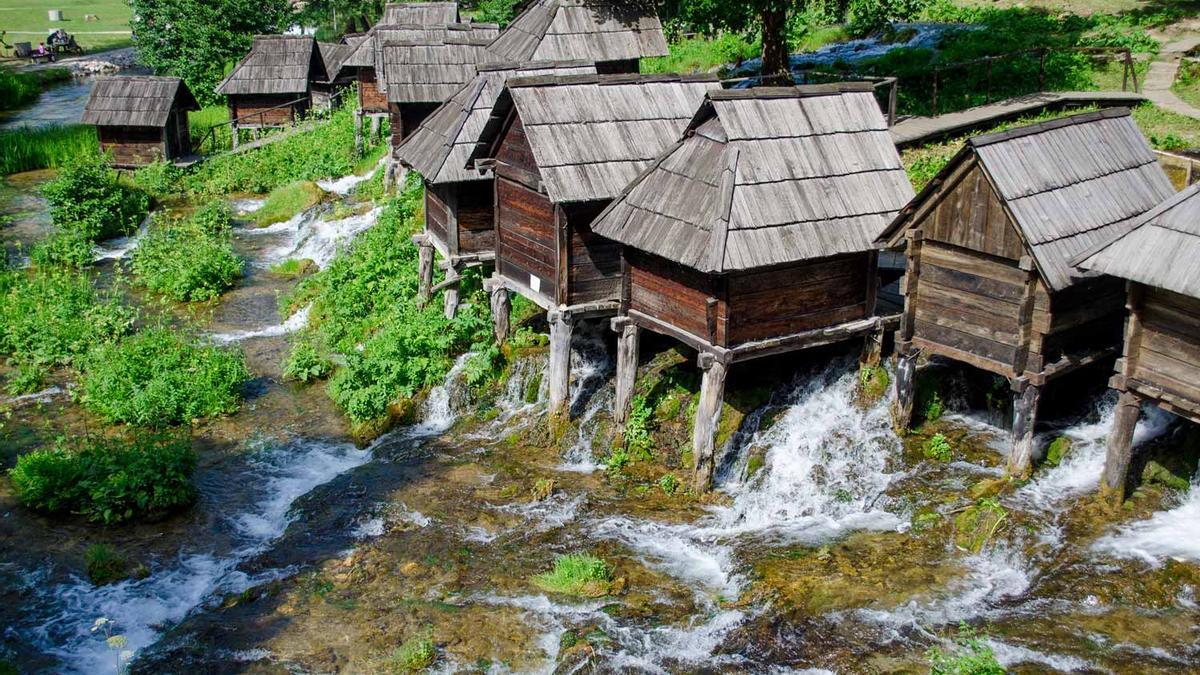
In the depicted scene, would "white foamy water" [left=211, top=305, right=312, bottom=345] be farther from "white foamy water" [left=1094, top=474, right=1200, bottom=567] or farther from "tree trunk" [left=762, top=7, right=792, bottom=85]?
"white foamy water" [left=1094, top=474, right=1200, bottom=567]

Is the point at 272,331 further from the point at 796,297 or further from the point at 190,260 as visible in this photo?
the point at 796,297

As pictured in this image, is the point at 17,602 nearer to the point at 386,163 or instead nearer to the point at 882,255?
the point at 882,255

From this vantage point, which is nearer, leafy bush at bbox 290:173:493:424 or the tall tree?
leafy bush at bbox 290:173:493:424

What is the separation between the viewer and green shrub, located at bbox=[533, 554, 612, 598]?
14.3 m

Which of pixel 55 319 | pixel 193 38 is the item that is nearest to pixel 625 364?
pixel 55 319

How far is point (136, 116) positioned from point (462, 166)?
2287 centimetres

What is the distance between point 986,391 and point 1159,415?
2.51m

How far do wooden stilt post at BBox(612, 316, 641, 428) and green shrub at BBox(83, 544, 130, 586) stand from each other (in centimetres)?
807

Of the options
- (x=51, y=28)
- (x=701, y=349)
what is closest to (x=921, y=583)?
(x=701, y=349)

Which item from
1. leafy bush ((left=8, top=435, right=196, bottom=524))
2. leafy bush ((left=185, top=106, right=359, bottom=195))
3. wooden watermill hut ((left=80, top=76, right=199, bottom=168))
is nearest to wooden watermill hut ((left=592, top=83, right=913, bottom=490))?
leafy bush ((left=8, top=435, right=196, bottom=524))

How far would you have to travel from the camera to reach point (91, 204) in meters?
32.9

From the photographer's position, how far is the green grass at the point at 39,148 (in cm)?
4034

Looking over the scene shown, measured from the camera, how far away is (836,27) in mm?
40438

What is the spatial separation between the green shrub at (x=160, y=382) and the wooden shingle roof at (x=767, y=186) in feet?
30.9
